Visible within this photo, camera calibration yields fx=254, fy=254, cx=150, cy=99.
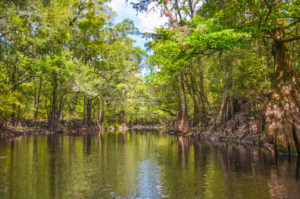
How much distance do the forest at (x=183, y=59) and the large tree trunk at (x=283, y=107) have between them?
0.05m

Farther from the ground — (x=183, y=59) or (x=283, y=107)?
(x=183, y=59)

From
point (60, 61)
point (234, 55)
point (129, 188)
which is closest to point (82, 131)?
point (60, 61)

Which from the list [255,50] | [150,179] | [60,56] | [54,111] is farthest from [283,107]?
[54,111]

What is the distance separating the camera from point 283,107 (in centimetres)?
1218

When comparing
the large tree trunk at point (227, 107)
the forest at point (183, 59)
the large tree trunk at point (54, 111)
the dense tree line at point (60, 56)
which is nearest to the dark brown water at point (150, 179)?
the forest at point (183, 59)

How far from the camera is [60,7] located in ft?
95.7

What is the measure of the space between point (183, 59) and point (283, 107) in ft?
17.6

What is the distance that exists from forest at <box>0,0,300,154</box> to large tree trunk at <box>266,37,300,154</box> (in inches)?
1.8

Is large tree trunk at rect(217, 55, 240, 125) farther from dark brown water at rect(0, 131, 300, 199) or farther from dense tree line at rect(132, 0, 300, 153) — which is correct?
dark brown water at rect(0, 131, 300, 199)

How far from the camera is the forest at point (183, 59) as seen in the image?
11.7 m

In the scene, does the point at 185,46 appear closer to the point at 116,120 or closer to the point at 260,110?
the point at 260,110

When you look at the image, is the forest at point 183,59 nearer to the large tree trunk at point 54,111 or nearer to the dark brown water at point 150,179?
the large tree trunk at point 54,111

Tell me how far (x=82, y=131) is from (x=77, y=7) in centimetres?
1816

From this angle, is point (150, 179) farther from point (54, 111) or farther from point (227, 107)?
point (54, 111)
